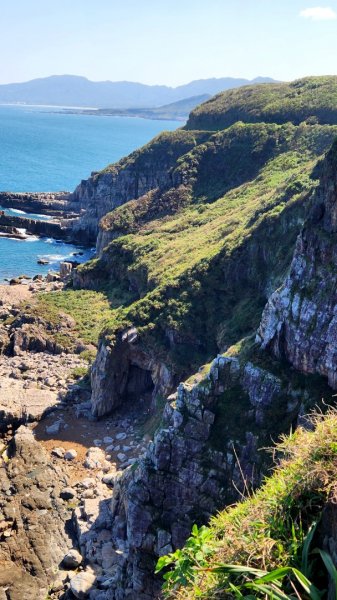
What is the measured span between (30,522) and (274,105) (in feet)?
218

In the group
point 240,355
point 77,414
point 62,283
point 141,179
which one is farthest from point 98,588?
point 141,179

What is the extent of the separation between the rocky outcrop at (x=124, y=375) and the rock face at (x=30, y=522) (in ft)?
20.0

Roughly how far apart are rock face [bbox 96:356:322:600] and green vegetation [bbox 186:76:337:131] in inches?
2074

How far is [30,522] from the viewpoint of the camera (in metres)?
25.9

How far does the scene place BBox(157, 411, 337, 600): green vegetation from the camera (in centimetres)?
584

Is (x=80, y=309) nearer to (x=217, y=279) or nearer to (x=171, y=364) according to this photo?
(x=217, y=279)

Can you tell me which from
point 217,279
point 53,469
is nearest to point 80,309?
point 217,279

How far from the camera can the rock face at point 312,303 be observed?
20.7 meters

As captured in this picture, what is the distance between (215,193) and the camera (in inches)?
2515

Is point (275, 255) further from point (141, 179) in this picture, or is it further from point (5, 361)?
point (141, 179)

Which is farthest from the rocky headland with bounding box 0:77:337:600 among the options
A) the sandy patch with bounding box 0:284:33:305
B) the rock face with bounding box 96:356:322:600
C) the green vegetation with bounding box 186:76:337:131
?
the sandy patch with bounding box 0:284:33:305

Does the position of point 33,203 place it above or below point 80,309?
above

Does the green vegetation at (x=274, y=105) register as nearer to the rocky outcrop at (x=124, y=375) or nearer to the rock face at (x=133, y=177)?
the rock face at (x=133, y=177)

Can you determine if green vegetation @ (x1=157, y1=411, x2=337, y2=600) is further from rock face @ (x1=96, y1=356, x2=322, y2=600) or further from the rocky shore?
the rocky shore
